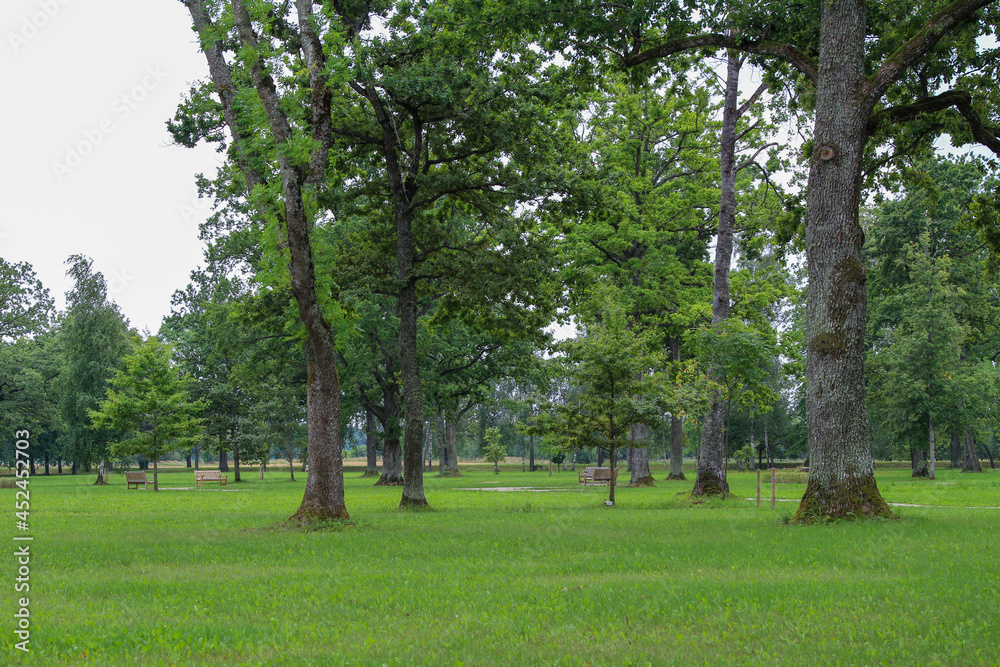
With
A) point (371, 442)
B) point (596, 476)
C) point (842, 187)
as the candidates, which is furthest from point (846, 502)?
point (371, 442)

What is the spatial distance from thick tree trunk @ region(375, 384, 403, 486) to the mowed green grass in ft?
88.7

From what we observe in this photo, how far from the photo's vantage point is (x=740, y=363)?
750 inches

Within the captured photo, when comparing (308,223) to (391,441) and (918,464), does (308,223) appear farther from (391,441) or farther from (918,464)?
(918,464)

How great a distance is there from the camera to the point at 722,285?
2294 cm

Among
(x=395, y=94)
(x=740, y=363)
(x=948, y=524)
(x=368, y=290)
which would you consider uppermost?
(x=395, y=94)

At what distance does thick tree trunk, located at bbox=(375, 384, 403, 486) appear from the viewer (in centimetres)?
4103

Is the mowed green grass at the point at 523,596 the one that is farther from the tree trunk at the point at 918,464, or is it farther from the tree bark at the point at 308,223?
the tree trunk at the point at 918,464

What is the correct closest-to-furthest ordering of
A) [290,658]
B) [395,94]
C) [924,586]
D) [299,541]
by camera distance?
[290,658] → [924,586] → [299,541] → [395,94]

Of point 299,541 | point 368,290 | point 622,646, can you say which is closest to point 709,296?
point 368,290

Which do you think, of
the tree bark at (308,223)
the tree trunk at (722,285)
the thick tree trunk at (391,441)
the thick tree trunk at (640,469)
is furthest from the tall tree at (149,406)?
the tree trunk at (722,285)

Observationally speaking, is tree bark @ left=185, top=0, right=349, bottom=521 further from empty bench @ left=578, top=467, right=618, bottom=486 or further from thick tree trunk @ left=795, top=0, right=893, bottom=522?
empty bench @ left=578, top=467, right=618, bottom=486

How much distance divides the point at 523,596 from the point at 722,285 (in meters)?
17.2

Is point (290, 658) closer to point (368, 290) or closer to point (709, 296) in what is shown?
point (368, 290)

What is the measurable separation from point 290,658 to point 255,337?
114 ft
